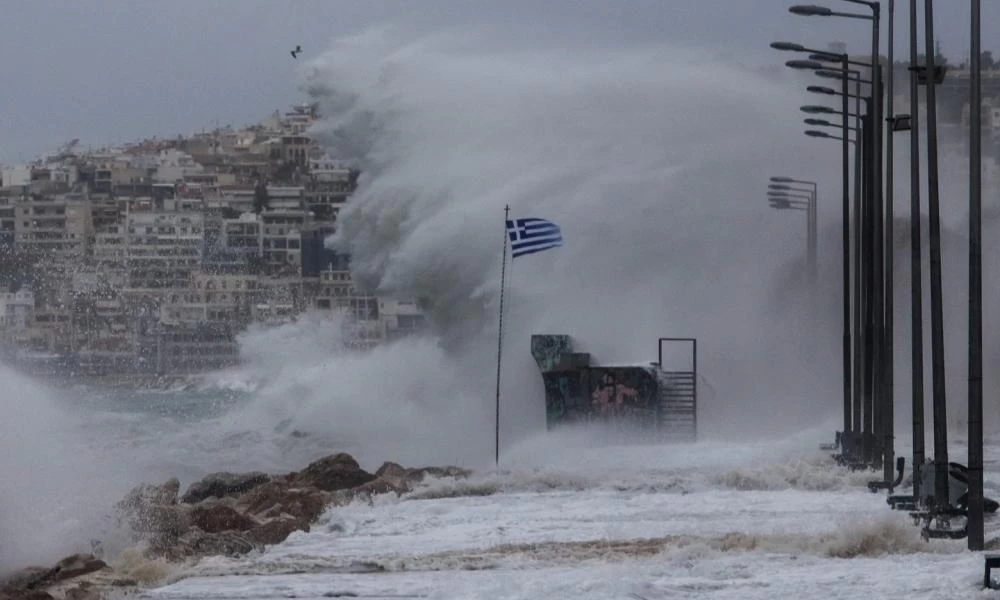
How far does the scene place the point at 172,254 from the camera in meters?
116

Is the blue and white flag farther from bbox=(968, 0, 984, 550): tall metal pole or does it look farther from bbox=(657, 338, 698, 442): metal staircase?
bbox=(968, 0, 984, 550): tall metal pole

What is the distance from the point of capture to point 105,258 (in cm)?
11844

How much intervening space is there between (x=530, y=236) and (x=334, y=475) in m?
7.16

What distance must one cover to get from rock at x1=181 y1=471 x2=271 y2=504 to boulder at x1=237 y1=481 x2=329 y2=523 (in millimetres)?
3793

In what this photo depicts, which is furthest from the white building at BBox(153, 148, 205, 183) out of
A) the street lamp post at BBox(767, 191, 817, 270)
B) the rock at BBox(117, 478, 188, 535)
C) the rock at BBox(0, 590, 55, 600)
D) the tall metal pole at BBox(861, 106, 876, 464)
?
the rock at BBox(0, 590, 55, 600)

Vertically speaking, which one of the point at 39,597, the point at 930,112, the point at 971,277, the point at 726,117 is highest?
the point at 726,117

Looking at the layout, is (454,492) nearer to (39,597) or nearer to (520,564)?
(520,564)

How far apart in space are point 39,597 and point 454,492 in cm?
1171

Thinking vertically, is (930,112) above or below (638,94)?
below

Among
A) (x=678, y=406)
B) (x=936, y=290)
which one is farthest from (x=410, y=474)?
(x=936, y=290)

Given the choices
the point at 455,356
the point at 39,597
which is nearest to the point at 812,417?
the point at 455,356

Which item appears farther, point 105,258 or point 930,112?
point 105,258

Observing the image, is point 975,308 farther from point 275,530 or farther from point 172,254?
point 172,254

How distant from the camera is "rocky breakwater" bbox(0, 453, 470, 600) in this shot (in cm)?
1739
